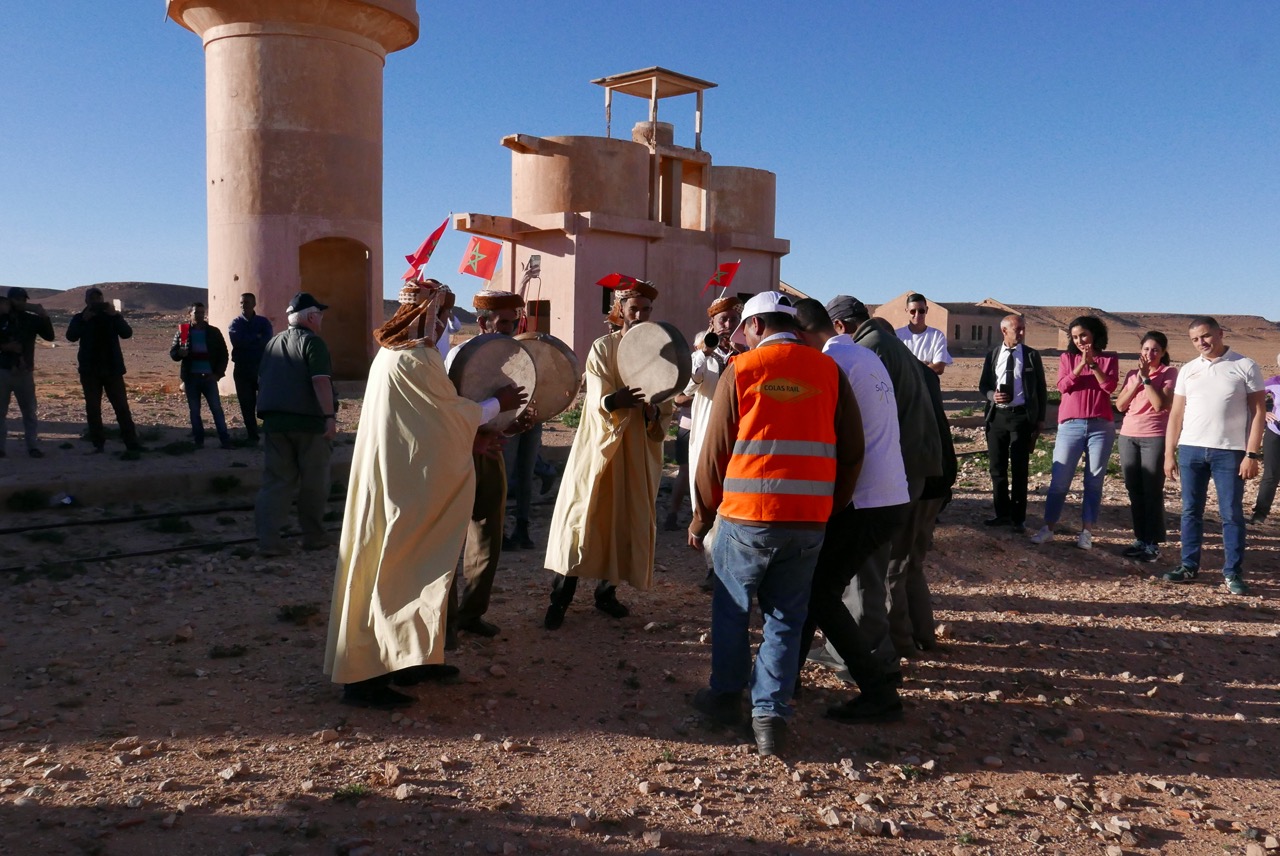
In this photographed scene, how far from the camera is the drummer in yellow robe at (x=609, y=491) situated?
18.9 feet

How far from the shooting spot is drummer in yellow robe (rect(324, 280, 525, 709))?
439 cm

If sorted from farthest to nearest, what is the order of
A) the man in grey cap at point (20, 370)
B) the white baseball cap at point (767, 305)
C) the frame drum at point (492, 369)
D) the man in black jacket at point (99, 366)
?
the man in black jacket at point (99, 366)
the man in grey cap at point (20, 370)
the frame drum at point (492, 369)
the white baseball cap at point (767, 305)

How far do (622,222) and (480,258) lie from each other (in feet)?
12.8

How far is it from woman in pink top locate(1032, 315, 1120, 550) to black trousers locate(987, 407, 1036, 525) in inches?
11.1

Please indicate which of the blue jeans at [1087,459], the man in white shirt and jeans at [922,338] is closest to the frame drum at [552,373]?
the man in white shirt and jeans at [922,338]

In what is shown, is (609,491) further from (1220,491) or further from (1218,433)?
(1220,491)

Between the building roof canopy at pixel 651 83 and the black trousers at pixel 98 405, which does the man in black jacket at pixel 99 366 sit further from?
the building roof canopy at pixel 651 83

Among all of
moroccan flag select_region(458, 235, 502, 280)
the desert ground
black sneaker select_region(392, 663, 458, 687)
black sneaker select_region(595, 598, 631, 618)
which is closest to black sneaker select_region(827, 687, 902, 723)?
the desert ground

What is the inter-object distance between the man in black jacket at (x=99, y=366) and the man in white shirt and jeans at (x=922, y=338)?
26.7 feet

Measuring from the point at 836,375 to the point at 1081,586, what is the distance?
14.0 ft

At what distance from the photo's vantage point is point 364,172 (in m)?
18.0

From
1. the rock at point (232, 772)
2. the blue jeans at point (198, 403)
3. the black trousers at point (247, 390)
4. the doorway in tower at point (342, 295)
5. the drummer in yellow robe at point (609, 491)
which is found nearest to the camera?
the rock at point (232, 772)

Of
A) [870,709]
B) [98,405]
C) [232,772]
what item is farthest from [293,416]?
[98,405]

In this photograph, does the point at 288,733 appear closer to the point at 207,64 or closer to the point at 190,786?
the point at 190,786
